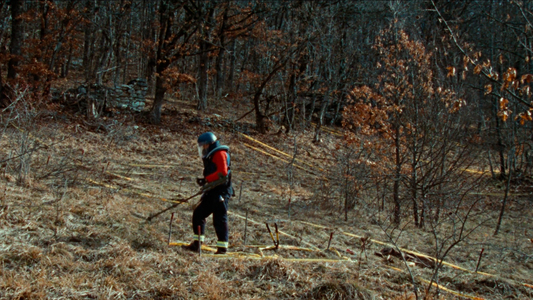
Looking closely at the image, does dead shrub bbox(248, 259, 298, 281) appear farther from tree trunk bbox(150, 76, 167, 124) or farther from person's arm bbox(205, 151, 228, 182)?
tree trunk bbox(150, 76, 167, 124)

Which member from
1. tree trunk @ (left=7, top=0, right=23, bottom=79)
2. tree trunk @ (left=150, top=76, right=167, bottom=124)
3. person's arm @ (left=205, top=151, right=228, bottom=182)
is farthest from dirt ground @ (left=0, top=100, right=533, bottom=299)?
tree trunk @ (left=7, top=0, right=23, bottom=79)

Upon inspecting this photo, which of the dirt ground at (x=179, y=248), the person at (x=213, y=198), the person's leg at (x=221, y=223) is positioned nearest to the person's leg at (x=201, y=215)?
the person at (x=213, y=198)

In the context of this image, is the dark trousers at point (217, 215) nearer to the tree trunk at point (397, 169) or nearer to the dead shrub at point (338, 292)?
Answer: the dead shrub at point (338, 292)

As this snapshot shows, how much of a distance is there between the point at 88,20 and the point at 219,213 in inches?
543

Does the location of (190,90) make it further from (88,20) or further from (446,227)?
(446,227)

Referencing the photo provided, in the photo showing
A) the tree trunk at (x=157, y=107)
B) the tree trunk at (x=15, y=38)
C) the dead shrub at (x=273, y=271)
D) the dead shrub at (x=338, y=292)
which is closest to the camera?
the dead shrub at (x=338, y=292)

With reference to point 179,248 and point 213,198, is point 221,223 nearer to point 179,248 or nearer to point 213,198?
point 213,198

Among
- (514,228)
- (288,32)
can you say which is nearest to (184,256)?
(514,228)

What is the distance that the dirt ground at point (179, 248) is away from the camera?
4.19m

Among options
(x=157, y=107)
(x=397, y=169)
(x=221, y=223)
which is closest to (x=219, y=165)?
(x=221, y=223)

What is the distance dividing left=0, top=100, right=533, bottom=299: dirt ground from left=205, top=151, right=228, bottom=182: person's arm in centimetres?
97

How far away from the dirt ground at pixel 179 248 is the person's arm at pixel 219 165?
97 centimetres

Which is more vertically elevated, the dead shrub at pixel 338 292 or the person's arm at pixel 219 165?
the person's arm at pixel 219 165

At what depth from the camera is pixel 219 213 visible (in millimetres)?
5414
